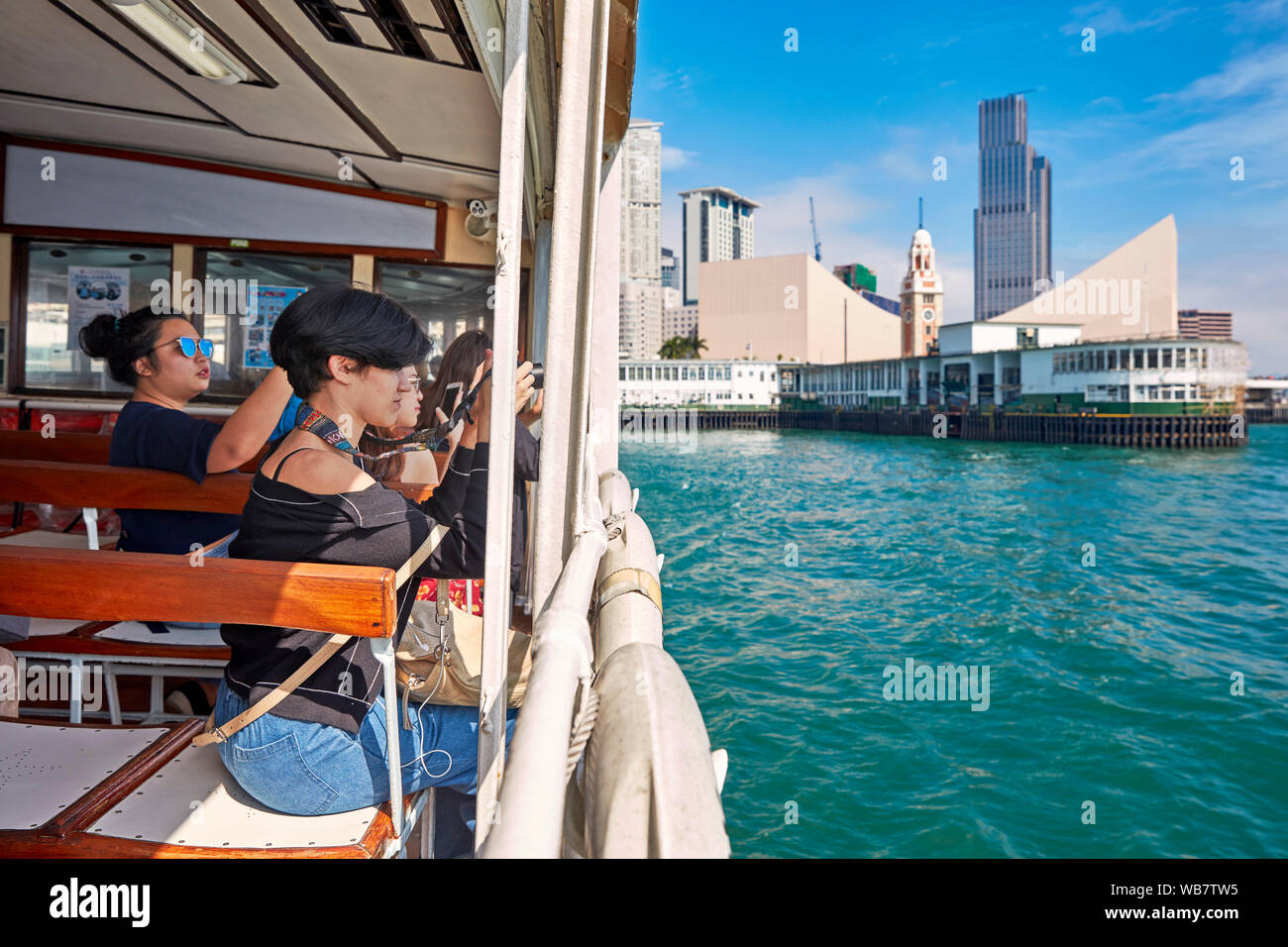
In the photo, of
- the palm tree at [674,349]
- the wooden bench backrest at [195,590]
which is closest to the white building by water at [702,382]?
the palm tree at [674,349]

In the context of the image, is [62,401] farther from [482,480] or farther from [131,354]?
[482,480]

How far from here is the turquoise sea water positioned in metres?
5.40

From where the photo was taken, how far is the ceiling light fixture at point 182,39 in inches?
111

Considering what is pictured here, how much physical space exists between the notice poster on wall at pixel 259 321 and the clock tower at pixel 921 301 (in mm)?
99347

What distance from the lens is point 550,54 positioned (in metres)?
2.63

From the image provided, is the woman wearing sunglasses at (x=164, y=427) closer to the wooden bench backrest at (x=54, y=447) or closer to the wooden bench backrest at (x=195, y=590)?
the wooden bench backrest at (x=54, y=447)

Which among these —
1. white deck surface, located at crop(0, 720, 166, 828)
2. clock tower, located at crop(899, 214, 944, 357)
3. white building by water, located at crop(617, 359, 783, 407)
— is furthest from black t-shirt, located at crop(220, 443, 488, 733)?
clock tower, located at crop(899, 214, 944, 357)

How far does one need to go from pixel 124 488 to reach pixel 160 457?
175 millimetres

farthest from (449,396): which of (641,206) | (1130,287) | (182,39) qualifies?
(1130,287)

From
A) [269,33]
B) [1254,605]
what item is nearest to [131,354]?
[269,33]

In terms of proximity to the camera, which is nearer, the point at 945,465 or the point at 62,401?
the point at 62,401

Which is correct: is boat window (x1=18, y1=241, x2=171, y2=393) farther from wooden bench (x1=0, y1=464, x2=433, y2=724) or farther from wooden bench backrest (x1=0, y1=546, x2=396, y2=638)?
wooden bench backrest (x1=0, y1=546, x2=396, y2=638)

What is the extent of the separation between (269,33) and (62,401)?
3.11 meters

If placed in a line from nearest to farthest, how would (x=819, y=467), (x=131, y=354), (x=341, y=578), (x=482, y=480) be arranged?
(x=341, y=578) < (x=482, y=480) < (x=131, y=354) < (x=819, y=467)
